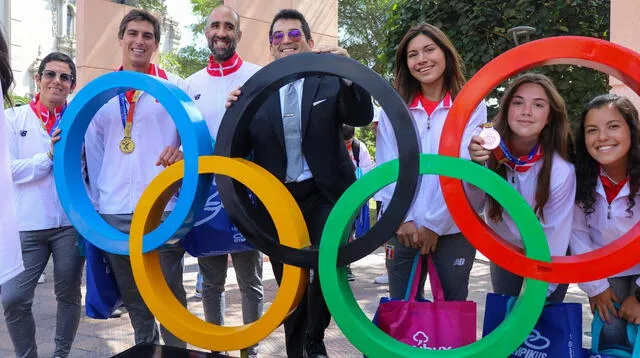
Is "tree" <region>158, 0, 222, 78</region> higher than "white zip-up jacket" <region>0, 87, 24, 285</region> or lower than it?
higher

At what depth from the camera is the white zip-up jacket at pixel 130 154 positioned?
324cm

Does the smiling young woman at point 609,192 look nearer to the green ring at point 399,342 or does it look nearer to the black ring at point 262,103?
the green ring at point 399,342

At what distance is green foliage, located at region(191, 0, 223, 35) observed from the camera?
73.5 feet

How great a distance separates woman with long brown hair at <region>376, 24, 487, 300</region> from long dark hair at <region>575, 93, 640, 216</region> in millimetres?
508

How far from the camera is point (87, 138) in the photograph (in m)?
3.38

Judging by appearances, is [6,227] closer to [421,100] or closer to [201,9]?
[421,100]

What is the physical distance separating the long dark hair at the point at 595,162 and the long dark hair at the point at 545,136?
70 mm

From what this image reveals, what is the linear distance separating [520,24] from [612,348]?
4.32m

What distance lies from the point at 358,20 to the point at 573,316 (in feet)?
61.0

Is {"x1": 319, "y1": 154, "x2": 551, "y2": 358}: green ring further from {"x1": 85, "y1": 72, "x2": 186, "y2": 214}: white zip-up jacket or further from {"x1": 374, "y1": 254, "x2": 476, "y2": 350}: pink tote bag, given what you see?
{"x1": 85, "y1": 72, "x2": 186, "y2": 214}: white zip-up jacket

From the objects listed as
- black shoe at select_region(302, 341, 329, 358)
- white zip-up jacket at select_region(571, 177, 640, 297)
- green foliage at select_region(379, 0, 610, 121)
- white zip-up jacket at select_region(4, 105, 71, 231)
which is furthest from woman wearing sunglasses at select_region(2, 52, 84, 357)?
green foliage at select_region(379, 0, 610, 121)

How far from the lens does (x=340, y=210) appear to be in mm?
2502

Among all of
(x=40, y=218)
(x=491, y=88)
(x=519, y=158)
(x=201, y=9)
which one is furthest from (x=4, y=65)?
(x=201, y=9)

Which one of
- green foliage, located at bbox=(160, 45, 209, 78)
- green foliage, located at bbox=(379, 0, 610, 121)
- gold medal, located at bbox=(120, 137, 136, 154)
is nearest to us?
gold medal, located at bbox=(120, 137, 136, 154)
